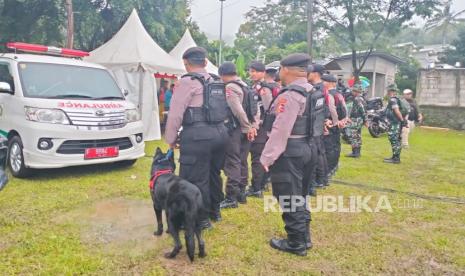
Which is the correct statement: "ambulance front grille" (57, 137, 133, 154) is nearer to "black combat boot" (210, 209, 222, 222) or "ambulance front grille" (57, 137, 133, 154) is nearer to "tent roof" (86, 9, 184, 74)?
"black combat boot" (210, 209, 222, 222)

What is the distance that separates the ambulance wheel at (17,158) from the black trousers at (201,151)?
300 cm

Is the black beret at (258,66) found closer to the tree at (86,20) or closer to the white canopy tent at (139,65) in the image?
the white canopy tent at (139,65)

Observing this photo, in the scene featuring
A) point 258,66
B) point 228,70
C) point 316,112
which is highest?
point 258,66

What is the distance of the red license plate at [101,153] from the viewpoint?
5.88 m

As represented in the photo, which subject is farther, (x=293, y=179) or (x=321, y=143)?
(x=321, y=143)

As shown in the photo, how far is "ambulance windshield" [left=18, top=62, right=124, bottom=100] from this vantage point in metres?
6.04

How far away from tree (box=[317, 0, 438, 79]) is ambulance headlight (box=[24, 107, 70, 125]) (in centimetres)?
1673

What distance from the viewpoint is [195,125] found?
153 inches

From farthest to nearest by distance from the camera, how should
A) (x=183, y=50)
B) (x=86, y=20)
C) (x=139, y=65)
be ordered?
(x=86, y=20) < (x=183, y=50) < (x=139, y=65)

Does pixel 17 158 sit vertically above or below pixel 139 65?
below

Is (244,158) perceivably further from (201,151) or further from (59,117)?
(59,117)

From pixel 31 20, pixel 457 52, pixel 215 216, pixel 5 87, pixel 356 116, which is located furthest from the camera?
pixel 457 52

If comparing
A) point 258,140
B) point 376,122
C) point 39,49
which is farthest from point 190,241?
point 376,122

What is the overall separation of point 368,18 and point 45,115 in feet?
59.3
